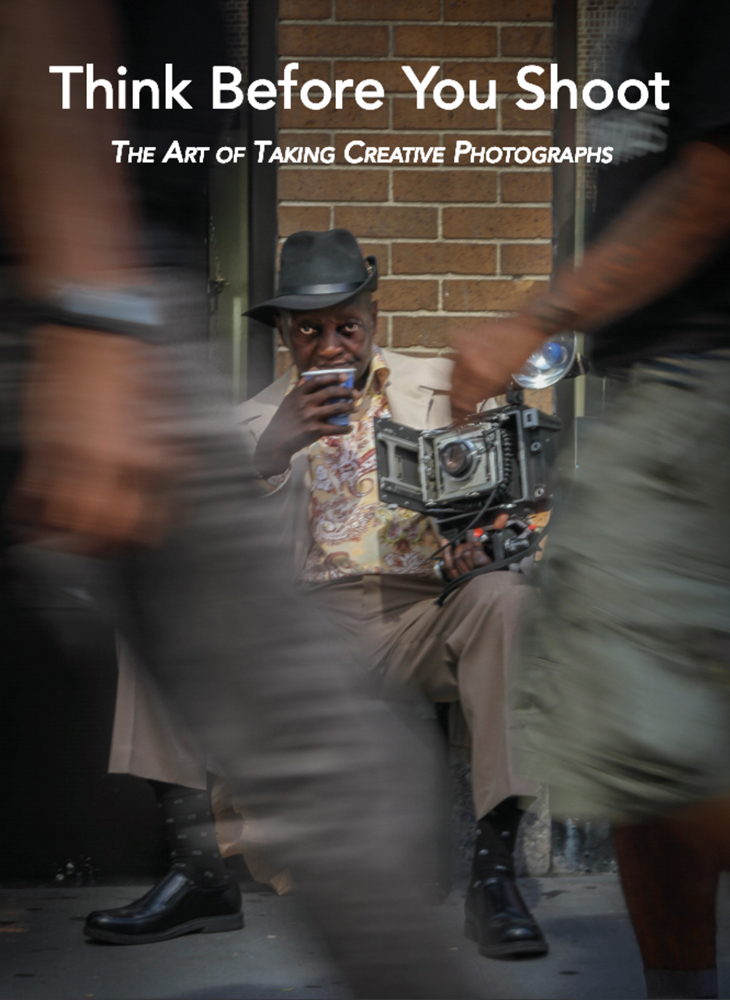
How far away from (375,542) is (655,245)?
1.81 m

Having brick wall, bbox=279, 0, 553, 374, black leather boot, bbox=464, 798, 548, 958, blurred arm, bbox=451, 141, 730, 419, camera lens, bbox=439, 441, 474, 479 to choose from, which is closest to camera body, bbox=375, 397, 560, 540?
camera lens, bbox=439, 441, 474, 479

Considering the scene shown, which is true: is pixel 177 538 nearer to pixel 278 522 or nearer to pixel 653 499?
pixel 653 499

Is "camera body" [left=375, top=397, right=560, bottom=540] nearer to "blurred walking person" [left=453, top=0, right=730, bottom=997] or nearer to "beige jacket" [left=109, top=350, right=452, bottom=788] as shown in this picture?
"beige jacket" [left=109, top=350, right=452, bottom=788]

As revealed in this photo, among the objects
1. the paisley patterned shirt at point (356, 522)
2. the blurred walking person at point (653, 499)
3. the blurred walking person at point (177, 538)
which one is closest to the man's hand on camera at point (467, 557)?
the paisley patterned shirt at point (356, 522)

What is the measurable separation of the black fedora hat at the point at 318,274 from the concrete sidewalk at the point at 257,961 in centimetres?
156

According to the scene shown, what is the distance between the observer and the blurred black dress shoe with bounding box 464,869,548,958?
8.43 feet

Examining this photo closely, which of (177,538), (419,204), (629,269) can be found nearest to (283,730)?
(177,538)

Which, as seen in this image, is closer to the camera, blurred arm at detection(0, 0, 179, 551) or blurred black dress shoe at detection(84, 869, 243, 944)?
blurred arm at detection(0, 0, 179, 551)

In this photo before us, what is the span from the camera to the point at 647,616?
1.22 m

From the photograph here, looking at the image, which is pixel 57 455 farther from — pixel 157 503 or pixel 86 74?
pixel 86 74

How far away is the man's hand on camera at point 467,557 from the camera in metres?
2.86

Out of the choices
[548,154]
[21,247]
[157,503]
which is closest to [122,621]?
[157,503]

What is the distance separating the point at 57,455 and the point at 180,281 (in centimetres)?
27

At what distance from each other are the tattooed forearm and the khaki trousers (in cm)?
144
